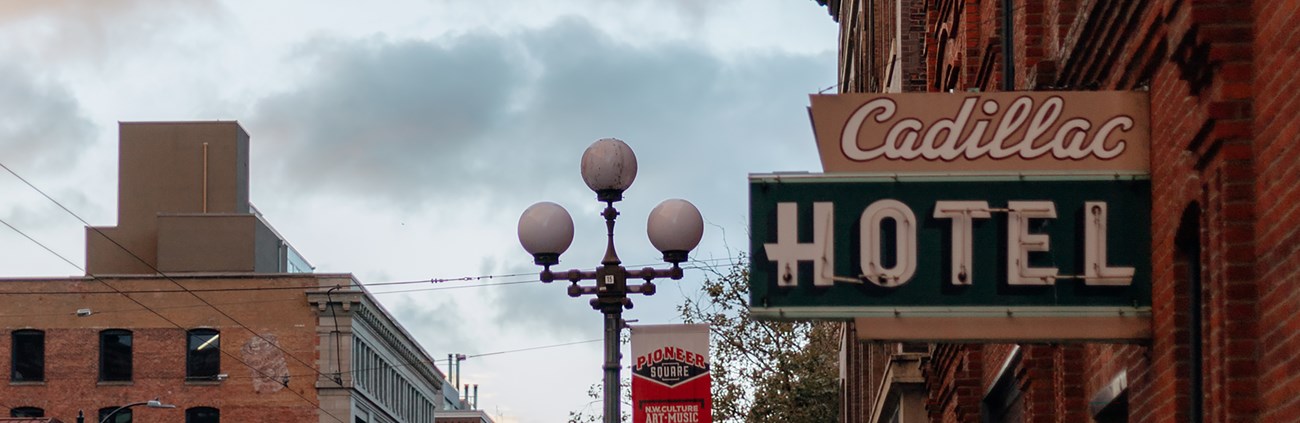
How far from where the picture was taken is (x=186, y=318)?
263 feet

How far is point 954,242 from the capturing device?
30.9ft

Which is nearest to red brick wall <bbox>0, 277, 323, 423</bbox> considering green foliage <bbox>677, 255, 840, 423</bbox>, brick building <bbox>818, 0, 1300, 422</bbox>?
green foliage <bbox>677, 255, 840, 423</bbox>

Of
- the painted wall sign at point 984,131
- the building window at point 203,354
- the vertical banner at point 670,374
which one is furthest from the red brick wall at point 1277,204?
the building window at point 203,354

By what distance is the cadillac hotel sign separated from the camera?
933 cm

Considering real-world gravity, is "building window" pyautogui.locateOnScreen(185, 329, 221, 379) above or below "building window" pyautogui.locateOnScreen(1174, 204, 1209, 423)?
above

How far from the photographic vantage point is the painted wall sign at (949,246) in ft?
30.6

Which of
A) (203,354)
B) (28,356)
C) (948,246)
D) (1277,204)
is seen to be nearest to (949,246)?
(948,246)

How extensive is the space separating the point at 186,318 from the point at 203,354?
177cm

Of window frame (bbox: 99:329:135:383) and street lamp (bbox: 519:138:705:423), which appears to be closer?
street lamp (bbox: 519:138:705:423)

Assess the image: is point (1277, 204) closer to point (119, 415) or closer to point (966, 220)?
point (966, 220)

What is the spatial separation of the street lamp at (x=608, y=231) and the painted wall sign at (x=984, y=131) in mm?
6805

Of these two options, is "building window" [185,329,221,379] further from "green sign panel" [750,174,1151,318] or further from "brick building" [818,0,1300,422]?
"green sign panel" [750,174,1151,318]

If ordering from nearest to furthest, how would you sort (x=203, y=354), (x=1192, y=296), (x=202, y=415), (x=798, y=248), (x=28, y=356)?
(x=1192, y=296) < (x=798, y=248) < (x=202, y=415) < (x=28, y=356) < (x=203, y=354)

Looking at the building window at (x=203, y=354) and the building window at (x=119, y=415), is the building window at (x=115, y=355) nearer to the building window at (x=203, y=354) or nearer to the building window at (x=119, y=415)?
the building window at (x=119, y=415)
